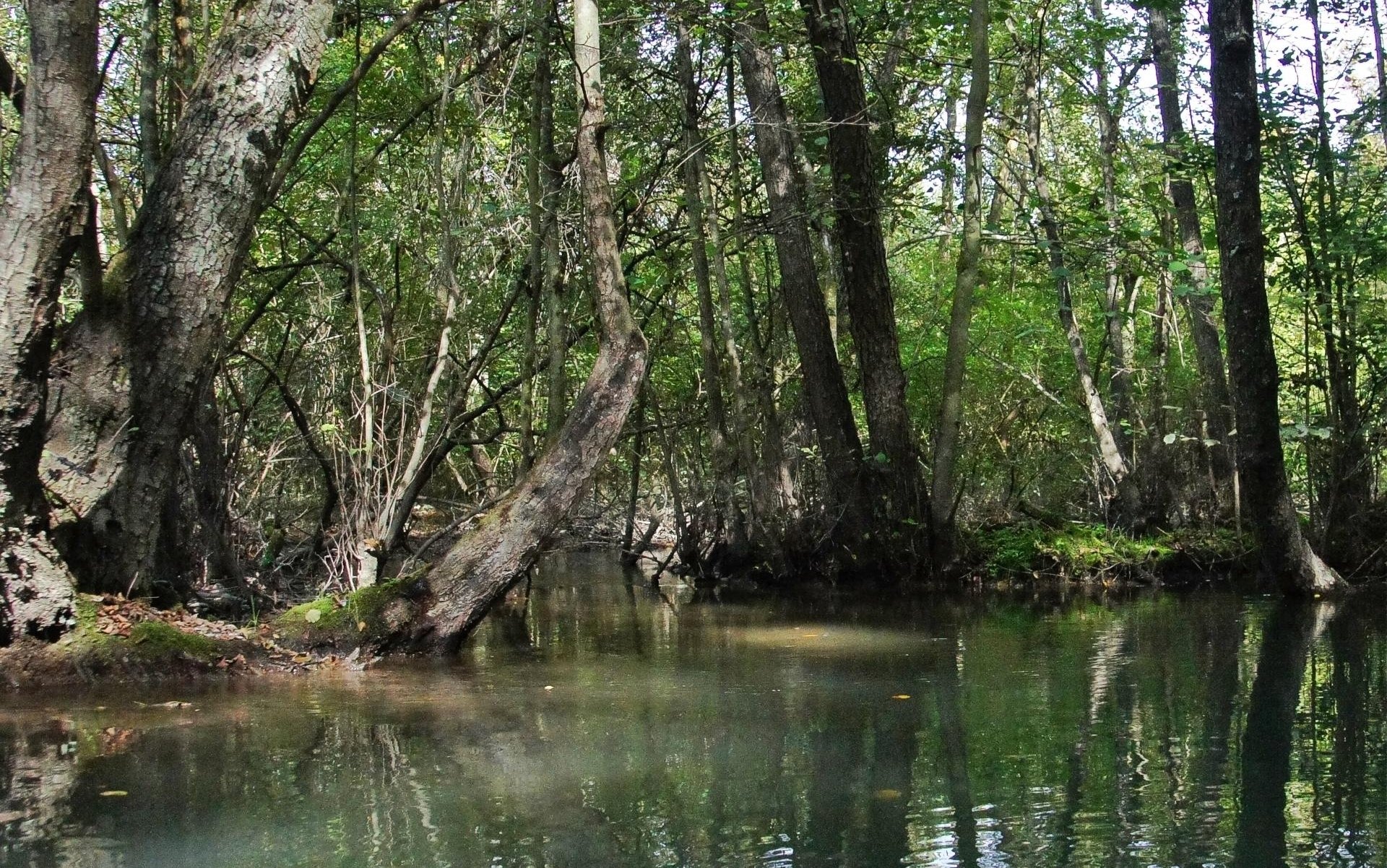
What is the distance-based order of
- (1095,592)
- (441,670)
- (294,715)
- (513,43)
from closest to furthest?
(294,715) → (441,670) → (513,43) → (1095,592)

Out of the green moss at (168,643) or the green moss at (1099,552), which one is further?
the green moss at (1099,552)

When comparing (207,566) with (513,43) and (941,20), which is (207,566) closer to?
(513,43)

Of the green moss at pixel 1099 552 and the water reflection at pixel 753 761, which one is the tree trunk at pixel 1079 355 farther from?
the water reflection at pixel 753 761

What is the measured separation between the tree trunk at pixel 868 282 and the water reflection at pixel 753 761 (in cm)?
368

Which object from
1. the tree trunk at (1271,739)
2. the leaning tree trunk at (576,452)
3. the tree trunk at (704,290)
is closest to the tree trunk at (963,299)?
the tree trunk at (704,290)

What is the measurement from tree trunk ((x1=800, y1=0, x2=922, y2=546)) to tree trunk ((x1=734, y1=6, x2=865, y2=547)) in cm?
26

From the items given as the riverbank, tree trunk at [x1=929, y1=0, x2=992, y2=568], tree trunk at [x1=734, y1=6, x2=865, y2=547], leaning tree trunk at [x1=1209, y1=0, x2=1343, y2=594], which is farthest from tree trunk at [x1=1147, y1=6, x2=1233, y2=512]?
the riverbank

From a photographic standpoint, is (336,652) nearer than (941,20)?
Yes

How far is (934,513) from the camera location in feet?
38.3

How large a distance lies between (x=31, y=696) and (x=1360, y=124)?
10.5 m

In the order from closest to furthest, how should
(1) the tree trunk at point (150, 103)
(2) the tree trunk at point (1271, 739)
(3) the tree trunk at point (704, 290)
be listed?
(2) the tree trunk at point (1271, 739), (1) the tree trunk at point (150, 103), (3) the tree trunk at point (704, 290)

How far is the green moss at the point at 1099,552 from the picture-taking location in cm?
1190

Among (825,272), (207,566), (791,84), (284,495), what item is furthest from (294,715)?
(791,84)

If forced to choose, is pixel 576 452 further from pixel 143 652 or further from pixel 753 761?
pixel 753 761
